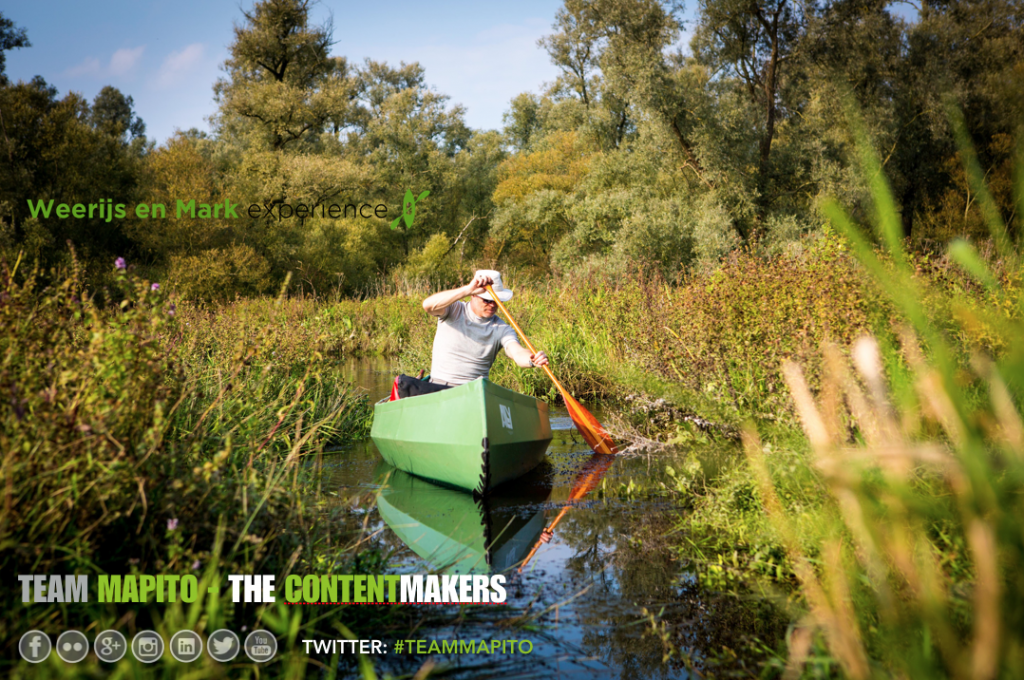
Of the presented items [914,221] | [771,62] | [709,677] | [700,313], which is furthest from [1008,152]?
[709,677]

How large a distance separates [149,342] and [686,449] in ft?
14.3

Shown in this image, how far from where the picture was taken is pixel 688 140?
1784 centimetres

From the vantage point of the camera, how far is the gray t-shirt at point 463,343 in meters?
6.30

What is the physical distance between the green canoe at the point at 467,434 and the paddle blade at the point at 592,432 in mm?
546

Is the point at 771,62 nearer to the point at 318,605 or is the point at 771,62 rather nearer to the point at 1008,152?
the point at 1008,152

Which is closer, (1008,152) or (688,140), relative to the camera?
(688,140)

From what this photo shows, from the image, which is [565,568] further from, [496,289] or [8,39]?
[8,39]

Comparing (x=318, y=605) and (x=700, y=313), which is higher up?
(x=700, y=313)

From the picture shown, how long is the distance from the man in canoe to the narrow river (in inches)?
37.1

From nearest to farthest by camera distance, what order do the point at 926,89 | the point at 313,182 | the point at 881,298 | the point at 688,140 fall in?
the point at 881,298 < the point at 688,140 < the point at 926,89 < the point at 313,182

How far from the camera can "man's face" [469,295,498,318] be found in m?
6.37

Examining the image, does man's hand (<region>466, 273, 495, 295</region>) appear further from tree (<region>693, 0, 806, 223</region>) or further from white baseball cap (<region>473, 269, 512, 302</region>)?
tree (<region>693, 0, 806, 223</region>)

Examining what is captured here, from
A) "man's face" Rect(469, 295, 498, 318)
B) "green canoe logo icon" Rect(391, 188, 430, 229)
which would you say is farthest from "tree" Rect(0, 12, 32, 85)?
"man's face" Rect(469, 295, 498, 318)

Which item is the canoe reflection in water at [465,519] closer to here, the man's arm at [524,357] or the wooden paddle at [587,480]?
the wooden paddle at [587,480]
